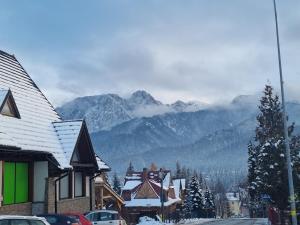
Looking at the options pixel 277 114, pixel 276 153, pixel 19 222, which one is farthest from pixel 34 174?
pixel 277 114

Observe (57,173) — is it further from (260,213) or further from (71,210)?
(260,213)

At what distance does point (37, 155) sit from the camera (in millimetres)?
24750

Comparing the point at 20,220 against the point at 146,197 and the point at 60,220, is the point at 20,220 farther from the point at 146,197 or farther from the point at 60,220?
the point at 146,197

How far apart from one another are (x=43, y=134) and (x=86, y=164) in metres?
3.68

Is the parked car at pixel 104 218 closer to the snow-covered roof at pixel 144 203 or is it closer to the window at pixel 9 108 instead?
the window at pixel 9 108

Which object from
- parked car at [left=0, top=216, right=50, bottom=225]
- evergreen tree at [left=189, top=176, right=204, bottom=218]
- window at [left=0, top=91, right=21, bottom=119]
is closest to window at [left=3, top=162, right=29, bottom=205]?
window at [left=0, top=91, right=21, bottom=119]

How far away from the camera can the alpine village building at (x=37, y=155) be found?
22.9 m

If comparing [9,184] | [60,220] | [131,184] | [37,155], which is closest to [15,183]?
[9,184]

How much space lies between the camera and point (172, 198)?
90062 mm

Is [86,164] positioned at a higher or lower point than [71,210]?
higher

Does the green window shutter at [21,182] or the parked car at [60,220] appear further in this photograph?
the green window shutter at [21,182]

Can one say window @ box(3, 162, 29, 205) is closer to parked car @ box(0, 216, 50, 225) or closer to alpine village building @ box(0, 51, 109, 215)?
alpine village building @ box(0, 51, 109, 215)

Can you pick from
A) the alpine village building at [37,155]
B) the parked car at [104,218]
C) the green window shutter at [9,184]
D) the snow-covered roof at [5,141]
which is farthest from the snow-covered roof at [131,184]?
the snow-covered roof at [5,141]

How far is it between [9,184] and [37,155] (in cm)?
239
